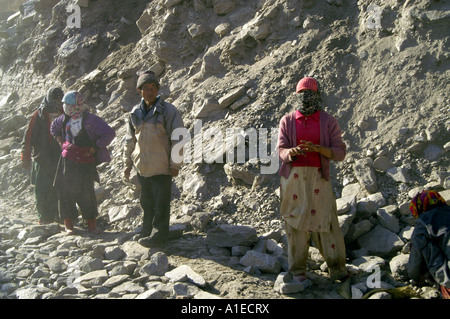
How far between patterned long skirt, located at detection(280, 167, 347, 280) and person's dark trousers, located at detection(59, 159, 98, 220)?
2715 millimetres

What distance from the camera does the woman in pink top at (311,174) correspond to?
364cm

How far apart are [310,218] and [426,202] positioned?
0.92m

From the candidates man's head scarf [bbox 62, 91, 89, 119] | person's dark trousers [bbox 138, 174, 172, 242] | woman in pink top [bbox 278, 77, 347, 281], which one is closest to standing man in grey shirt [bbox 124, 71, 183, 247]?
person's dark trousers [bbox 138, 174, 172, 242]

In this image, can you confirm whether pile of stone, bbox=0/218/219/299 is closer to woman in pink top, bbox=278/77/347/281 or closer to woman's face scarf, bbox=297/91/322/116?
woman in pink top, bbox=278/77/347/281

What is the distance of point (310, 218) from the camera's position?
366cm

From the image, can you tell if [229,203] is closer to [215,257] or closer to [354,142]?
[215,257]

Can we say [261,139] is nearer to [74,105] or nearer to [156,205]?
[156,205]

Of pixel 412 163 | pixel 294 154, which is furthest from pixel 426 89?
pixel 294 154

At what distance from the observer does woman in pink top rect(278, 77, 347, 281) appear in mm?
3641

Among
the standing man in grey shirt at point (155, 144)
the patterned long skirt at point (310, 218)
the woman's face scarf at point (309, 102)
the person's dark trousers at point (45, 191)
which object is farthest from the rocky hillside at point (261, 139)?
the woman's face scarf at point (309, 102)

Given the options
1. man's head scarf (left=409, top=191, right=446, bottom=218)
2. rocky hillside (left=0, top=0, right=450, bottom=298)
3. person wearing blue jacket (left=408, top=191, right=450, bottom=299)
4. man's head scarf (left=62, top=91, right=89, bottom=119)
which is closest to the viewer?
person wearing blue jacket (left=408, top=191, right=450, bottom=299)

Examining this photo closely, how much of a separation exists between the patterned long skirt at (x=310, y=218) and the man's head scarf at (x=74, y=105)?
2778 mm

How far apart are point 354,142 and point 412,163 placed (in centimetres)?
71

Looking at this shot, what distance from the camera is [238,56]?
22.9 ft
